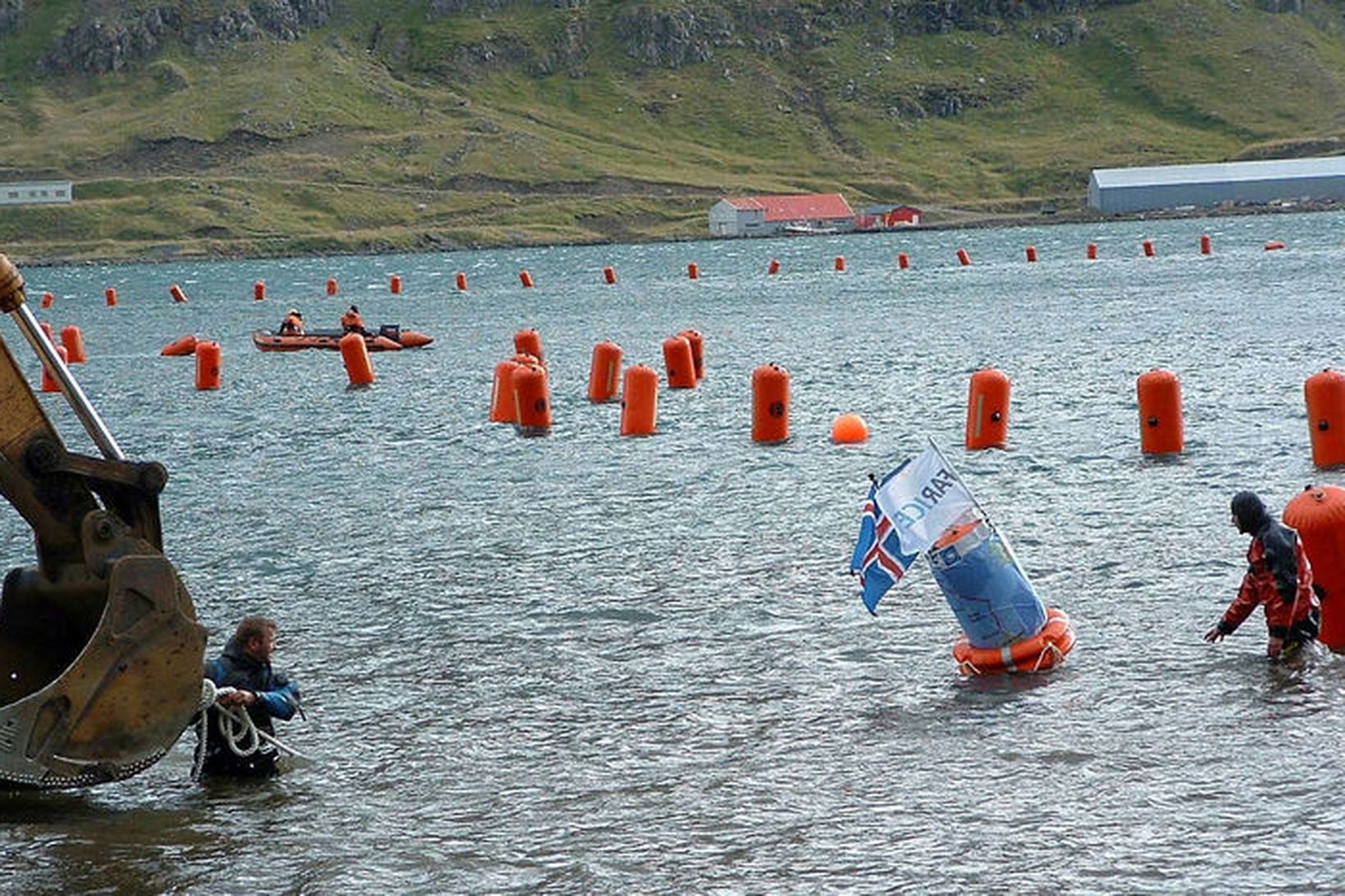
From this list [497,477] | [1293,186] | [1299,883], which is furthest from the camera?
[1293,186]

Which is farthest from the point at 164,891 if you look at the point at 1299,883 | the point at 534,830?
the point at 1299,883

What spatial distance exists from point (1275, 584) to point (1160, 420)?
44.5 feet

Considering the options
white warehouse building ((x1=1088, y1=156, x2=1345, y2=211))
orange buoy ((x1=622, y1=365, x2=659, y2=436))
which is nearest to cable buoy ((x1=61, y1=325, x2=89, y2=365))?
orange buoy ((x1=622, y1=365, x2=659, y2=436))

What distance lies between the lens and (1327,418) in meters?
25.6

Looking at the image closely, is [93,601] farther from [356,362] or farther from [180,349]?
[180,349]

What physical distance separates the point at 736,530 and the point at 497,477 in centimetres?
675

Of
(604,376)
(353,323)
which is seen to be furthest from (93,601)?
(353,323)

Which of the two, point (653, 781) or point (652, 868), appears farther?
point (653, 781)

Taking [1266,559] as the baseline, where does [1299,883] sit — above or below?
below

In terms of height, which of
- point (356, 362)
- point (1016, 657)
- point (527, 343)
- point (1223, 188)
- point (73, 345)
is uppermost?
point (73, 345)

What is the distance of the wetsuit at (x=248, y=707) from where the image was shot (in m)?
13.8

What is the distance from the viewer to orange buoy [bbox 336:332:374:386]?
47.2 meters

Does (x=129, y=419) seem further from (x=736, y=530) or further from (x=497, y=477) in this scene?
(x=736, y=530)

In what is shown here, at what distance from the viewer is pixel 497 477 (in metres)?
29.9
